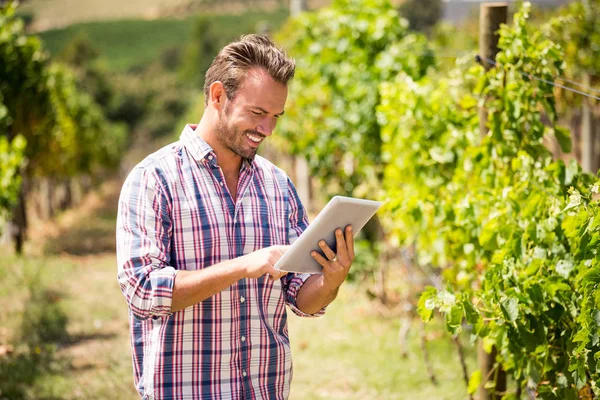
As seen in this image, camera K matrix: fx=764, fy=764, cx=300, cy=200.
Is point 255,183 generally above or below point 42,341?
above

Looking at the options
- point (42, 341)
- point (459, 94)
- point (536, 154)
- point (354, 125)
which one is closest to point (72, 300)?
point (42, 341)

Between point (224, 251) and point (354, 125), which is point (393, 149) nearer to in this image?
point (354, 125)

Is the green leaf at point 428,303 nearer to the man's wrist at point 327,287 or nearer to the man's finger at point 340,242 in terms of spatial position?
the man's wrist at point 327,287

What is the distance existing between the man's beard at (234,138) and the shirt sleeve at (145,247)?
0.26 m

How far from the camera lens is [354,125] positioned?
6.75m

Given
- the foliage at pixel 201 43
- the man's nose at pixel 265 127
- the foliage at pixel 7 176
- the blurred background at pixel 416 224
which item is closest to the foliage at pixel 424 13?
the blurred background at pixel 416 224

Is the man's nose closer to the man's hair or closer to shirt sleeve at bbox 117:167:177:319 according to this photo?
the man's hair

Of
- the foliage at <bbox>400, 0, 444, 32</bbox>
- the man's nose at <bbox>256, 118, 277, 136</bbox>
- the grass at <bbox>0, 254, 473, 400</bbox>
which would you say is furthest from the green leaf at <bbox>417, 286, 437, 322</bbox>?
the foliage at <bbox>400, 0, 444, 32</bbox>

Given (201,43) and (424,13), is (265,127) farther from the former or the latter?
(201,43)

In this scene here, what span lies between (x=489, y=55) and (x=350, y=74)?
317 cm

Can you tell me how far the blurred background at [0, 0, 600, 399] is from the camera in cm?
294

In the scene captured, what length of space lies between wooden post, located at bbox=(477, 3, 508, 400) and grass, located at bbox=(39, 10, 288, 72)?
7407 cm

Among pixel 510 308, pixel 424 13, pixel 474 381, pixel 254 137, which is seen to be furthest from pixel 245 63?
pixel 424 13

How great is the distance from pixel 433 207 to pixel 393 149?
3.51ft
